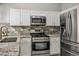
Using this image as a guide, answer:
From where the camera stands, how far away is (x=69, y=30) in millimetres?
1502

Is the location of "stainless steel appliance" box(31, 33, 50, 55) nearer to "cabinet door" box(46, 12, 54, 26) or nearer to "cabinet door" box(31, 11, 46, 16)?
"cabinet door" box(46, 12, 54, 26)

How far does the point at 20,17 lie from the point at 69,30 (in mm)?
753

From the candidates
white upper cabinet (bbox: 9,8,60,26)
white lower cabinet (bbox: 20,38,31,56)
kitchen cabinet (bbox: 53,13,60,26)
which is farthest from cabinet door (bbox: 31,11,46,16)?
white lower cabinet (bbox: 20,38,31,56)

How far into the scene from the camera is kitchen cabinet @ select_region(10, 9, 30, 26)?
4.87 feet

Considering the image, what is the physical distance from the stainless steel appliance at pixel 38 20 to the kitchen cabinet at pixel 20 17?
8cm

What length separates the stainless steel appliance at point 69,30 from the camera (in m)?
1.45

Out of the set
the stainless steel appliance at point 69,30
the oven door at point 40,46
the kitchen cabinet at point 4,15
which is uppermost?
the kitchen cabinet at point 4,15

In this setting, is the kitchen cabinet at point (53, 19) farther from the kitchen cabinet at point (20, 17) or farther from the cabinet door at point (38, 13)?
the kitchen cabinet at point (20, 17)

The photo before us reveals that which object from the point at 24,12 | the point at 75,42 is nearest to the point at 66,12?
the point at 75,42

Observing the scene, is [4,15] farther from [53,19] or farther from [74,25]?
[74,25]

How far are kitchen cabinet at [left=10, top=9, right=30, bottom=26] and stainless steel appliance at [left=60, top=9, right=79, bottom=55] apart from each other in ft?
1.71

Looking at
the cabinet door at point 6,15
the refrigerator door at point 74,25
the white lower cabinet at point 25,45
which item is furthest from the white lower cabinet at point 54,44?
the cabinet door at point 6,15

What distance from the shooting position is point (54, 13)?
1.53 meters

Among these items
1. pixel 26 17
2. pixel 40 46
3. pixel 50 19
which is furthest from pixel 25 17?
pixel 40 46
